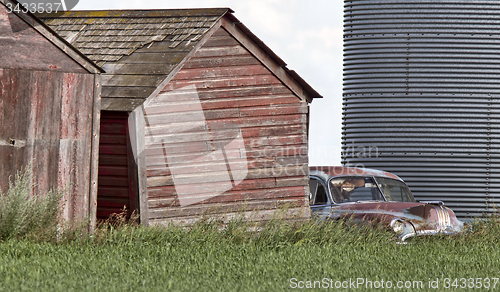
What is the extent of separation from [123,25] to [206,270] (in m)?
5.74

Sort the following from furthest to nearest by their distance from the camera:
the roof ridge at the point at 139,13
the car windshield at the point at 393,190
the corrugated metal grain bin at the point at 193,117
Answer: the car windshield at the point at 393,190, the roof ridge at the point at 139,13, the corrugated metal grain bin at the point at 193,117

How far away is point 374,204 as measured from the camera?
8.86 meters

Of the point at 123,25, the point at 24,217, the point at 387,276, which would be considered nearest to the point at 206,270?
the point at 387,276

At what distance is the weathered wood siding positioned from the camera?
866cm

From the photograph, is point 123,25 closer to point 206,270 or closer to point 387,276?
point 206,270

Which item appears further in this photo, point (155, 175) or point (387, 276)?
point (155, 175)

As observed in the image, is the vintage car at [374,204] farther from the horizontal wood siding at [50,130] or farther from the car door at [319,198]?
the horizontal wood siding at [50,130]

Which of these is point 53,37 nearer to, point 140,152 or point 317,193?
point 140,152

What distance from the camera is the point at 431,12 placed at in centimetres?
1228

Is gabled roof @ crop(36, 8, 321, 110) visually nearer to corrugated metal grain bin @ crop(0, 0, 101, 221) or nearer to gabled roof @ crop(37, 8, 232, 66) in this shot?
gabled roof @ crop(37, 8, 232, 66)

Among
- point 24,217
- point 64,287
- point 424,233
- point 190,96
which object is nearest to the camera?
point 64,287

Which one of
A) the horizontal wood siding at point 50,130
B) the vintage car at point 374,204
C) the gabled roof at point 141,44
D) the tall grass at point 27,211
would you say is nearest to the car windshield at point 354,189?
the vintage car at point 374,204

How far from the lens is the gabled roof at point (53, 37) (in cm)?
708

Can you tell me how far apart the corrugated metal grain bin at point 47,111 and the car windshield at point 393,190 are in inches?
185
